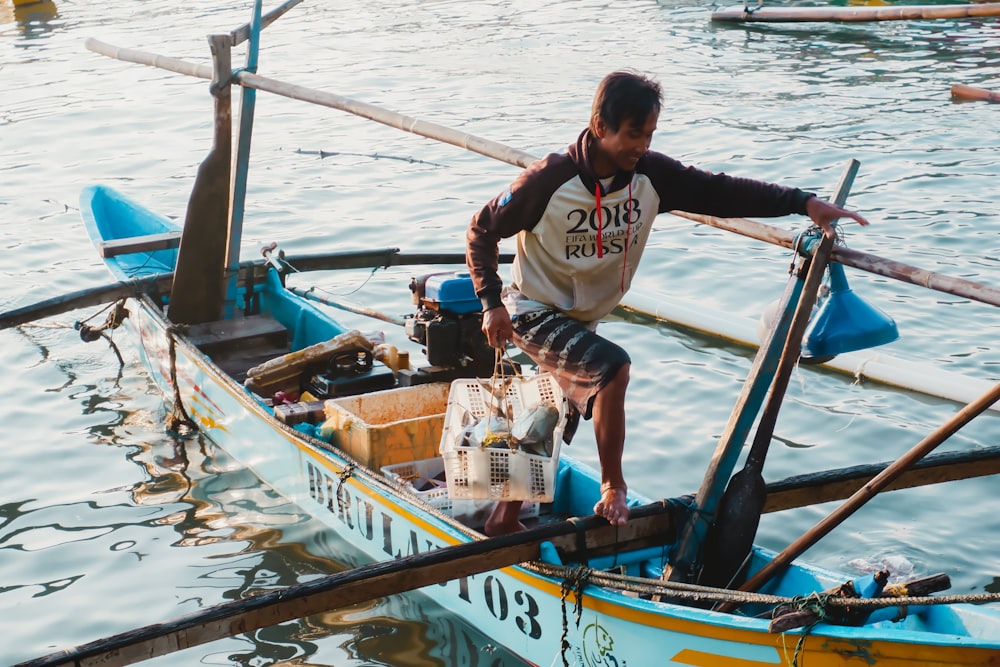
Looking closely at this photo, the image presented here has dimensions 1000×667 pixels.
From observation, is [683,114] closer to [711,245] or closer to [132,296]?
[711,245]

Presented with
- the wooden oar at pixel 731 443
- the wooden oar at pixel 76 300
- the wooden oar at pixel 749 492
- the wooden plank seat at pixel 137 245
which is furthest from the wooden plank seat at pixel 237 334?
the wooden oar at pixel 749 492

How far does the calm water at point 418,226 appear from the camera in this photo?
6.62 m

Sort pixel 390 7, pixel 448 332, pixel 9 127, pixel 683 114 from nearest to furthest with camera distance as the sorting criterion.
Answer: pixel 448 332
pixel 683 114
pixel 9 127
pixel 390 7

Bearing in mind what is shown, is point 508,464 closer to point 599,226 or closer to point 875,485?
point 599,226

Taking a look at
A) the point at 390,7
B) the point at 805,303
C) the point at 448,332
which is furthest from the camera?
the point at 390,7

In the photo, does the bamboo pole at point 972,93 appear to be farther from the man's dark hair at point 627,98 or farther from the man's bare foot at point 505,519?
→ the man's dark hair at point 627,98

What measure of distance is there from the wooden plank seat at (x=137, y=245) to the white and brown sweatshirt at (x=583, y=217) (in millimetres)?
4083

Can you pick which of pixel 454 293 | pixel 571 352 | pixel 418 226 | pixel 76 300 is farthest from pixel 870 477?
pixel 418 226

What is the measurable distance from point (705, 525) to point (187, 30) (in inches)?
853

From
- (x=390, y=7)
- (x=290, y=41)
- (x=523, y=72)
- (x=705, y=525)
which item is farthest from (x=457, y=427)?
(x=390, y=7)

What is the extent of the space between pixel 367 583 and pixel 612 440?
111 centimetres

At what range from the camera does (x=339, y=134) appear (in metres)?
17.2

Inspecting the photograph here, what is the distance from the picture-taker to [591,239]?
15.6ft

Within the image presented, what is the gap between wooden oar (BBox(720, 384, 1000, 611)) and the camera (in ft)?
12.7
